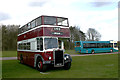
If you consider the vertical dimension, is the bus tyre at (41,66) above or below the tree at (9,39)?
below

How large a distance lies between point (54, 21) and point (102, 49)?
28.1 metres

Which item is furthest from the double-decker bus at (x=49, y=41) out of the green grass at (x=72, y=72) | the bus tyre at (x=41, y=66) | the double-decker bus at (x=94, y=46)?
the double-decker bus at (x=94, y=46)

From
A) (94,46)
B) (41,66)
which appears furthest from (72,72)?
(94,46)

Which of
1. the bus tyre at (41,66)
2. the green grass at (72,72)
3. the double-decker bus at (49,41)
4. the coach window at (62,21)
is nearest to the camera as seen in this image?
the green grass at (72,72)

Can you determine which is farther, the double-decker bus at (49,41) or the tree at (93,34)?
the tree at (93,34)

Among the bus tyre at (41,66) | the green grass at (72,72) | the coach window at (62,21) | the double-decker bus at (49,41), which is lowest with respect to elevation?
the green grass at (72,72)

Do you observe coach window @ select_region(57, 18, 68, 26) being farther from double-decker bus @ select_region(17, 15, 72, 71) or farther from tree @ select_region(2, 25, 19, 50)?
tree @ select_region(2, 25, 19, 50)

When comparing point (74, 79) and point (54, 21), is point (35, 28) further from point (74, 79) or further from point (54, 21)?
point (74, 79)

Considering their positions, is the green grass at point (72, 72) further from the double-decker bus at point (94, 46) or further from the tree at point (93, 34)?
the tree at point (93, 34)

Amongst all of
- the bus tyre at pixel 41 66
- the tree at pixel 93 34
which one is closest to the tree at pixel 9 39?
the tree at pixel 93 34

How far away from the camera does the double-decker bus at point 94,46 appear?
115 feet

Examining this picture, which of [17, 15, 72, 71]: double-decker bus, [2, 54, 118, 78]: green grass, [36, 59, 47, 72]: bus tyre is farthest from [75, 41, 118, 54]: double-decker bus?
[36, 59, 47, 72]: bus tyre

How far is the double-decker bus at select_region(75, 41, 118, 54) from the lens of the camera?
115ft

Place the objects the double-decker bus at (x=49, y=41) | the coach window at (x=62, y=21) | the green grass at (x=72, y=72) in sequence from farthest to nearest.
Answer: the coach window at (x=62, y=21), the double-decker bus at (x=49, y=41), the green grass at (x=72, y=72)
